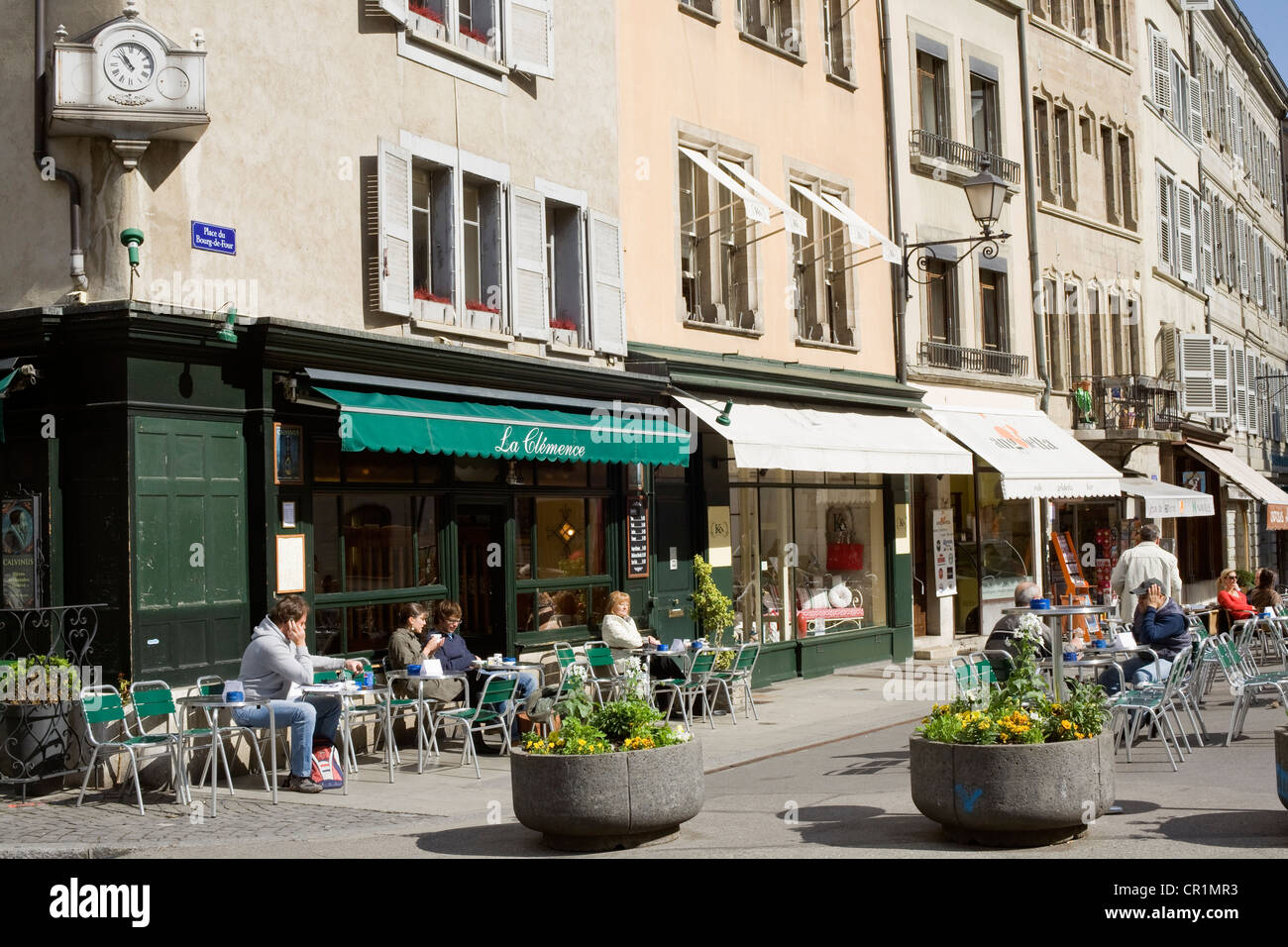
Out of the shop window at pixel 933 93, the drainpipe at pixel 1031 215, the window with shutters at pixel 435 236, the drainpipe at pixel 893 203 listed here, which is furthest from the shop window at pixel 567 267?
the drainpipe at pixel 1031 215

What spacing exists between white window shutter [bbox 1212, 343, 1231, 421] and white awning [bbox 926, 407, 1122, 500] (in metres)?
7.40

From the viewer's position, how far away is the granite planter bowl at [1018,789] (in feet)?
25.6

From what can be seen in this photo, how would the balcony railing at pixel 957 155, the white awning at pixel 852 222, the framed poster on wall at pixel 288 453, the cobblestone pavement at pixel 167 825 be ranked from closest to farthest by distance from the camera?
the cobblestone pavement at pixel 167 825, the framed poster on wall at pixel 288 453, the white awning at pixel 852 222, the balcony railing at pixel 957 155

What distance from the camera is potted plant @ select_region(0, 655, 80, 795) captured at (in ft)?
34.7

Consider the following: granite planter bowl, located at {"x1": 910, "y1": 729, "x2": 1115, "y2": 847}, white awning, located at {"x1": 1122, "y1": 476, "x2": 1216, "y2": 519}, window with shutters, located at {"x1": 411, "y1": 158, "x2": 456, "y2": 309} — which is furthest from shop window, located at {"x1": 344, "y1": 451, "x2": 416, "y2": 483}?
white awning, located at {"x1": 1122, "y1": 476, "x2": 1216, "y2": 519}

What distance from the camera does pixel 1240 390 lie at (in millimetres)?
36688

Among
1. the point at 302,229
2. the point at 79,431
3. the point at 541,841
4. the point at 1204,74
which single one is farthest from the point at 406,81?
the point at 1204,74

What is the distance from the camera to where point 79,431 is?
1155 centimetres

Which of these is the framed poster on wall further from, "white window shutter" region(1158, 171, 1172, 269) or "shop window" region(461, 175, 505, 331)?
"white window shutter" region(1158, 171, 1172, 269)

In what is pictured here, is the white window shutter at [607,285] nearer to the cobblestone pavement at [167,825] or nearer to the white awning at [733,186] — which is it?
the white awning at [733,186]

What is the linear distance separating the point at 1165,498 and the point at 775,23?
12.3 m

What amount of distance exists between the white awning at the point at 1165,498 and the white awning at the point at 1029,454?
2.07 meters

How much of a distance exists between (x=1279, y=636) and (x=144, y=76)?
12.6 meters
